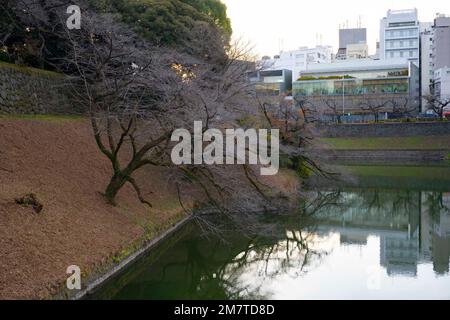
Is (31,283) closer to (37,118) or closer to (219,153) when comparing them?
(219,153)

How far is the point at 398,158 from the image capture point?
35.2 m

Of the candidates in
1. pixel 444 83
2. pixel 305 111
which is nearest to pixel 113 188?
pixel 305 111

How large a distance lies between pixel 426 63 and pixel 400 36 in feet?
18.6

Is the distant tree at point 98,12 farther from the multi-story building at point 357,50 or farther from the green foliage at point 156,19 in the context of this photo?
the multi-story building at point 357,50

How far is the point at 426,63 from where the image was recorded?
5756 cm

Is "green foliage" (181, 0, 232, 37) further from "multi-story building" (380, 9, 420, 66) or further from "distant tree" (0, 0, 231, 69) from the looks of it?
"multi-story building" (380, 9, 420, 66)

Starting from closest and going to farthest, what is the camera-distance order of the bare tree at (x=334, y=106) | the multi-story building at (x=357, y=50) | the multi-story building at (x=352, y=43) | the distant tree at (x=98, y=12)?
the distant tree at (x=98, y=12)
the bare tree at (x=334, y=106)
the multi-story building at (x=357, y=50)
the multi-story building at (x=352, y=43)

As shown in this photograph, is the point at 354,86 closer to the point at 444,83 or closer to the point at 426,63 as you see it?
the point at 444,83

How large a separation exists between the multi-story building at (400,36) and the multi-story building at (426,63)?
79 cm

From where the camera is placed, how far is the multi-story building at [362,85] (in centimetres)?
4850

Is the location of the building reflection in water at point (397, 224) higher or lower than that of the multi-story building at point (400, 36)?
lower

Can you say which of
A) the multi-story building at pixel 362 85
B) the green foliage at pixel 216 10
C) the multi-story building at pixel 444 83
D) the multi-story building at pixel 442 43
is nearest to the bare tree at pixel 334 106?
the multi-story building at pixel 362 85

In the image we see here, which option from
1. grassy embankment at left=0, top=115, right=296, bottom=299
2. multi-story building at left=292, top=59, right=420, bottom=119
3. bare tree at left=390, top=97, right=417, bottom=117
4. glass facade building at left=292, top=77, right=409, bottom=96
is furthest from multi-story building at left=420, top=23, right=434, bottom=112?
grassy embankment at left=0, top=115, right=296, bottom=299

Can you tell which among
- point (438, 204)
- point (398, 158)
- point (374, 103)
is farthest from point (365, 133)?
point (438, 204)
